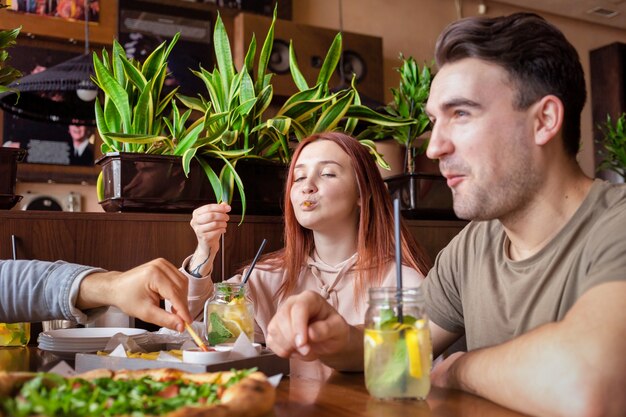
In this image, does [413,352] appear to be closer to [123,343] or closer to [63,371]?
[63,371]

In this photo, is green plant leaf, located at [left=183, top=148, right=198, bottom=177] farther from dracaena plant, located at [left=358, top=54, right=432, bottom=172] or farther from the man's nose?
the man's nose

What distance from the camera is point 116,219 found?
219cm

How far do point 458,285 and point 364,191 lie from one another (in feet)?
2.77

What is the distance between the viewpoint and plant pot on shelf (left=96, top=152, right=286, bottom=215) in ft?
7.15

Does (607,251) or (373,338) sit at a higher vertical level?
(607,251)

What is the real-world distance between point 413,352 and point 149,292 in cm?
60

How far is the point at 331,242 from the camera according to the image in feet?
7.50

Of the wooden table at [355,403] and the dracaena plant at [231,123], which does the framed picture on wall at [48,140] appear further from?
the wooden table at [355,403]

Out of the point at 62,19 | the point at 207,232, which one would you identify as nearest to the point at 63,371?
the point at 207,232

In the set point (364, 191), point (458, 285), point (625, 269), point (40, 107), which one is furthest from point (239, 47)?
point (625, 269)

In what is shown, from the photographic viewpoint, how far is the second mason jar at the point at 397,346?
965 mm

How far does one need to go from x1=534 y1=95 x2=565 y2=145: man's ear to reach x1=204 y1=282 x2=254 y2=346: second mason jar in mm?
702

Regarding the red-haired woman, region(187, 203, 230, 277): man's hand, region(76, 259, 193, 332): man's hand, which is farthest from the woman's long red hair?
region(76, 259, 193, 332): man's hand

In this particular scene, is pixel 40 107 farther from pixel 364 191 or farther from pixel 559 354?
pixel 559 354
